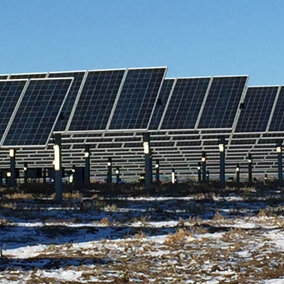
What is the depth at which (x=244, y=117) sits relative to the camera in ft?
165

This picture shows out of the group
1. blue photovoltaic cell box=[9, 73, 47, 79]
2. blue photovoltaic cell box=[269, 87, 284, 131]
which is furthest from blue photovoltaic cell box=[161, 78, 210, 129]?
blue photovoltaic cell box=[9, 73, 47, 79]

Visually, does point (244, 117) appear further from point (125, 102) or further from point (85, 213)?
point (85, 213)

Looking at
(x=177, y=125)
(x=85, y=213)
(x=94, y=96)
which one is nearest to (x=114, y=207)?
(x=85, y=213)

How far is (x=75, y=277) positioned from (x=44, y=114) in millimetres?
22826

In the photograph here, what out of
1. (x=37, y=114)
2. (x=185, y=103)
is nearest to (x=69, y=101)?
(x=37, y=114)

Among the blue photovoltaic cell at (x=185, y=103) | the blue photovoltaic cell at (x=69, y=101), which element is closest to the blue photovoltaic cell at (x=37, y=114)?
the blue photovoltaic cell at (x=69, y=101)

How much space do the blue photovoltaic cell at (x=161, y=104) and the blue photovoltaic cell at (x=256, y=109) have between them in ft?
19.0

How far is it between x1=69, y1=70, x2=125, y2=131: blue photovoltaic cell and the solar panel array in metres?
0.06

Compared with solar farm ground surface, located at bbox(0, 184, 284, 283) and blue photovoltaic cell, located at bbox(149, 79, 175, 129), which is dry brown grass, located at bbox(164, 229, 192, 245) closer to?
solar farm ground surface, located at bbox(0, 184, 284, 283)

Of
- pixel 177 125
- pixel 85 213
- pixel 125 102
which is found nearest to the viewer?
pixel 85 213

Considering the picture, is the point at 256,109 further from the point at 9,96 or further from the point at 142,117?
the point at 9,96

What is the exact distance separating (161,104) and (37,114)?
1378cm

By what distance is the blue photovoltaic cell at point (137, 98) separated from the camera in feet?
120

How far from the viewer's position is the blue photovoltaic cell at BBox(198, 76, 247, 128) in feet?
144
